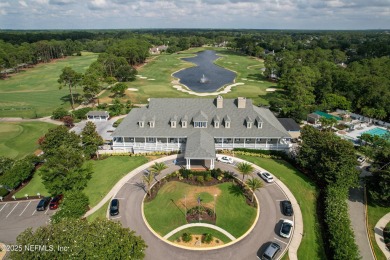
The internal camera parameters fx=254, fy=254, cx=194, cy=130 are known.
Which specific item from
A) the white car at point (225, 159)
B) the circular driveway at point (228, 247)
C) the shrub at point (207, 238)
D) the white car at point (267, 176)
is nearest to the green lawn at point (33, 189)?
the circular driveway at point (228, 247)

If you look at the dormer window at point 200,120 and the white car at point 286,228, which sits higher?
the dormer window at point 200,120

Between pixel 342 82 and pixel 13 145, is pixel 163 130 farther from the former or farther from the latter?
pixel 342 82

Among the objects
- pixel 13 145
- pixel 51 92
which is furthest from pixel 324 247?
pixel 51 92

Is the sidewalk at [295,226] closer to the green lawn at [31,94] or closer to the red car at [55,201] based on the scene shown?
the red car at [55,201]

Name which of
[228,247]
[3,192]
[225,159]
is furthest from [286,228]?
[3,192]

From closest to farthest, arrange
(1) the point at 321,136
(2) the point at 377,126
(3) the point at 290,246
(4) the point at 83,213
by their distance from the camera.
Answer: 1. (3) the point at 290,246
2. (4) the point at 83,213
3. (1) the point at 321,136
4. (2) the point at 377,126
